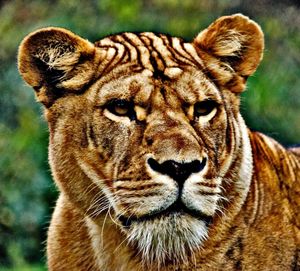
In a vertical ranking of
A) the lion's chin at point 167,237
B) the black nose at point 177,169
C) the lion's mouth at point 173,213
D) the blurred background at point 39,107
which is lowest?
the blurred background at point 39,107

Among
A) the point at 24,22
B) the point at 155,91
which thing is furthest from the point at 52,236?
the point at 24,22

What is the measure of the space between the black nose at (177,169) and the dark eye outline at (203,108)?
16.1 inches

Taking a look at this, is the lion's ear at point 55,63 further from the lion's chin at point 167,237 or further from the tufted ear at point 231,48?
the lion's chin at point 167,237

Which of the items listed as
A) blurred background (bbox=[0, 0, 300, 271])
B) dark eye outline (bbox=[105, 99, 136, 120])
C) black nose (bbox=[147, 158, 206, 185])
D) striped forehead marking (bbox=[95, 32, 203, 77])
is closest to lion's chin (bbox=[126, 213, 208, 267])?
black nose (bbox=[147, 158, 206, 185])

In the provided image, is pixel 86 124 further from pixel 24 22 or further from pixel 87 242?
pixel 24 22

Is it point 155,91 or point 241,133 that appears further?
point 241,133

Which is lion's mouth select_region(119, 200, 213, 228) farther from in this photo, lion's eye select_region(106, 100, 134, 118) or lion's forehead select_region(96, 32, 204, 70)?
lion's forehead select_region(96, 32, 204, 70)

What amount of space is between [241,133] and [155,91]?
548 millimetres

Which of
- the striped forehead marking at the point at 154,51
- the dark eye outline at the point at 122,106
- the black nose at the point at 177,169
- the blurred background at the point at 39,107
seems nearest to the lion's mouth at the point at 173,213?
the black nose at the point at 177,169

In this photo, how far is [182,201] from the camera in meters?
4.04

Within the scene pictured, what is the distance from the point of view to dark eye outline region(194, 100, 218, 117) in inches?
174

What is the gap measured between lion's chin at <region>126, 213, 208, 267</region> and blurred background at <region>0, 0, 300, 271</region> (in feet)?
8.02

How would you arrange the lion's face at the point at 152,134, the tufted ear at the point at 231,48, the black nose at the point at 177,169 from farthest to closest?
the tufted ear at the point at 231,48 < the lion's face at the point at 152,134 < the black nose at the point at 177,169

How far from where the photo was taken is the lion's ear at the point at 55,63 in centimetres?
453
